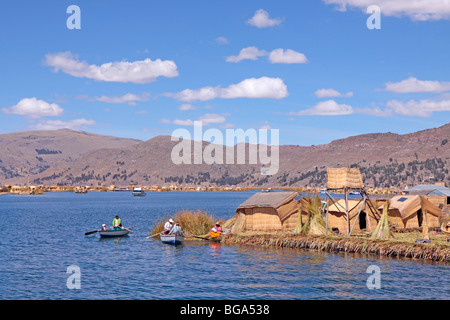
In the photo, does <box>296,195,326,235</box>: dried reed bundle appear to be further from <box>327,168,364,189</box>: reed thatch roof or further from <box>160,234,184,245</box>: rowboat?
<box>160,234,184,245</box>: rowboat

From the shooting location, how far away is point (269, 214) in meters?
43.8

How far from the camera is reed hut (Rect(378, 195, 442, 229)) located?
44.7m

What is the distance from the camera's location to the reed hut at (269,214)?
4347cm

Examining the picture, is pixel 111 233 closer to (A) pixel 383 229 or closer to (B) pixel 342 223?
(B) pixel 342 223

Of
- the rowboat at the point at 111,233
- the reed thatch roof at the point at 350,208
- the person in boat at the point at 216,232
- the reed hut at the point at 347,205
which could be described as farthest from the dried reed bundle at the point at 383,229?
the rowboat at the point at 111,233

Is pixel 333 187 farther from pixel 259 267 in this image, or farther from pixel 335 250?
pixel 259 267

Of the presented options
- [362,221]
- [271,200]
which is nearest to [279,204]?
[271,200]

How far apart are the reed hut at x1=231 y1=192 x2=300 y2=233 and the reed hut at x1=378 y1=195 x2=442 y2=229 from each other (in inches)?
319

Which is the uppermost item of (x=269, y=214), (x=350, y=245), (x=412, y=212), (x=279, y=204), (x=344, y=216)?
(x=279, y=204)

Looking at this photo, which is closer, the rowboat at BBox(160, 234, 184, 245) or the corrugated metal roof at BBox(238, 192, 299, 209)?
the rowboat at BBox(160, 234, 184, 245)

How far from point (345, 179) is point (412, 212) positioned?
9295 millimetres

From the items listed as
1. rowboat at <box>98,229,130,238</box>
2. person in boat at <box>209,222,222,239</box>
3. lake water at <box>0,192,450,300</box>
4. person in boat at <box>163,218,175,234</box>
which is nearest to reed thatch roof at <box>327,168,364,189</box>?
lake water at <box>0,192,450,300</box>

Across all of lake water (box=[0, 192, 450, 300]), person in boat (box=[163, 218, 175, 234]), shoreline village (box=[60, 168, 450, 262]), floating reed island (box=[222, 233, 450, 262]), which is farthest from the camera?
person in boat (box=[163, 218, 175, 234])
